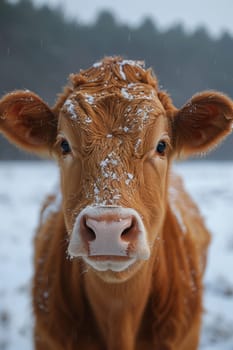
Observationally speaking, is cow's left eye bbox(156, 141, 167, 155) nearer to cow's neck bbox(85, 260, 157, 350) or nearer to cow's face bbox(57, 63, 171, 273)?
cow's face bbox(57, 63, 171, 273)

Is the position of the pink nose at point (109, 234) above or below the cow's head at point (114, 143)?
below

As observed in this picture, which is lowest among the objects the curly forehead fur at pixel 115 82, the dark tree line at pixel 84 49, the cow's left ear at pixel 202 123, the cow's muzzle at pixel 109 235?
the cow's muzzle at pixel 109 235

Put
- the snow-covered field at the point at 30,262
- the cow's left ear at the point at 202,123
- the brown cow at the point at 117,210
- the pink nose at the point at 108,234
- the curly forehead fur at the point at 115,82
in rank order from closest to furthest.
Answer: the pink nose at the point at 108,234 < the brown cow at the point at 117,210 < the curly forehead fur at the point at 115,82 < the cow's left ear at the point at 202,123 < the snow-covered field at the point at 30,262

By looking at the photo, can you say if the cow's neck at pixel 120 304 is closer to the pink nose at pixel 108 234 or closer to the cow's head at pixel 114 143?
the cow's head at pixel 114 143

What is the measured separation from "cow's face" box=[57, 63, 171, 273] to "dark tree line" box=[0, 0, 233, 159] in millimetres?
15092

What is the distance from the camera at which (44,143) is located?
2.68 metres

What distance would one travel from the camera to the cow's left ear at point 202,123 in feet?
8.04

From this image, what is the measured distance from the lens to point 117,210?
5.65 feet

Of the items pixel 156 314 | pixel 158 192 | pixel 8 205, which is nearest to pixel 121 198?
pixel 158 192

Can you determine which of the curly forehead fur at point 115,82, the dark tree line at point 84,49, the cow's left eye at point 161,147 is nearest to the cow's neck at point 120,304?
the cow's left eye at point 161,147

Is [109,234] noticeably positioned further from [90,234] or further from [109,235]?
[90,234]

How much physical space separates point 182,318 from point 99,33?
1955 cm

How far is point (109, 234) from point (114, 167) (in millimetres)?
360

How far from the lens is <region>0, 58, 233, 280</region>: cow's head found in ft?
5.86
